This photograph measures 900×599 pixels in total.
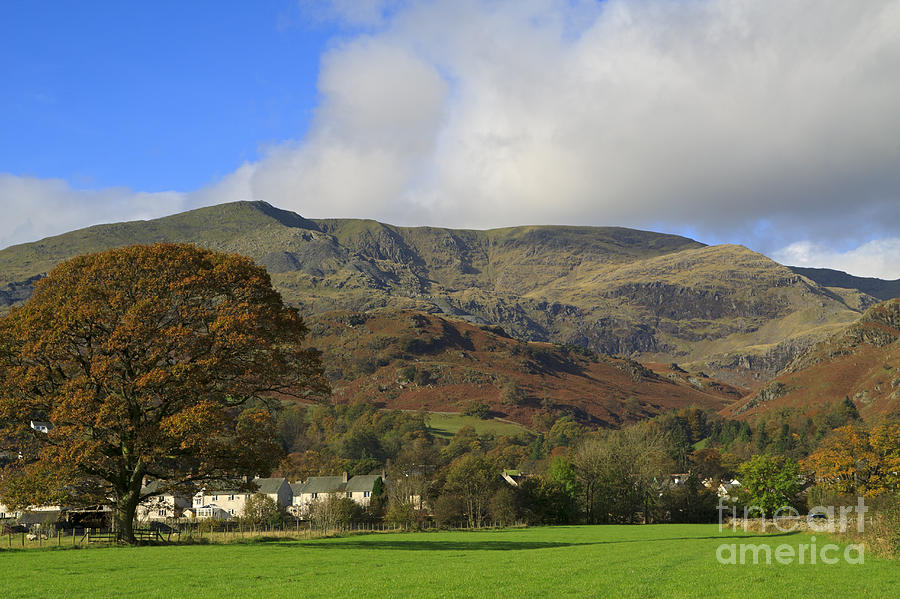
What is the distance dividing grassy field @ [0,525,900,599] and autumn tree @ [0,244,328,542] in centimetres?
489

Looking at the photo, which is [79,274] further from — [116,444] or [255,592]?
[255,592]

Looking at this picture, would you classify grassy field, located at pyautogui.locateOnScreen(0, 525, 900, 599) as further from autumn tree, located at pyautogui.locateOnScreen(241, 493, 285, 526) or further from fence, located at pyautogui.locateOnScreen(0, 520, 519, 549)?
autumn tree, located at pyautogui.locateOnScreen(241, 493, 285, 526)

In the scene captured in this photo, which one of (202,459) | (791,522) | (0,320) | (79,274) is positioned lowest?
(791,522)

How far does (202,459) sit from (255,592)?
875 inches

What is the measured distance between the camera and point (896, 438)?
300 ft

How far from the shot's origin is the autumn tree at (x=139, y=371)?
4206 centimetres

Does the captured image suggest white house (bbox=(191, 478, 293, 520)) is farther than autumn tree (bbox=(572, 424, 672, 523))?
Yes

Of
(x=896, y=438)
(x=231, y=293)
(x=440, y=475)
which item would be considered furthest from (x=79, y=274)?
(x=896, y=438)

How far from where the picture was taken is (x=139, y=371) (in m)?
44.6

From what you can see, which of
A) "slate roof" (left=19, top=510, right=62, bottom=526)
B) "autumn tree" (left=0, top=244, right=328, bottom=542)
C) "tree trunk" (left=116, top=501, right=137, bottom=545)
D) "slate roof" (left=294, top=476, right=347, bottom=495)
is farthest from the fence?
"slate roof" (left=294, top=476, right=347, bottom=495)

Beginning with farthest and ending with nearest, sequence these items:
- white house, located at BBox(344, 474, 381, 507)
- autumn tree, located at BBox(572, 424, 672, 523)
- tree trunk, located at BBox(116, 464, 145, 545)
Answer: white house, located at BBox(344, 474, 381, 507)
autumn tree, located at BBox(572, 424, 672, 523)
tree trunk, located at BBox(116, 464, 145, 545)

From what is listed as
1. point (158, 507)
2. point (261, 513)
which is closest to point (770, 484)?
point (261, 513)

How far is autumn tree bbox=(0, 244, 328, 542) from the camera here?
4206 cm

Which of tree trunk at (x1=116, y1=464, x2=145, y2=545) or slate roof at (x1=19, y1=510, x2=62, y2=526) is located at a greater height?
tree trunk at (x1=116, y1=464, x2=145, y2=545)
